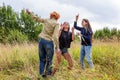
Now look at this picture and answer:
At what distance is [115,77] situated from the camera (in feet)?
A: 26.0

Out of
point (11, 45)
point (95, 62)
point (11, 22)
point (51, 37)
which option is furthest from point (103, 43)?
point (11, 22)

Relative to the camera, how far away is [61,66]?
845 centimetres

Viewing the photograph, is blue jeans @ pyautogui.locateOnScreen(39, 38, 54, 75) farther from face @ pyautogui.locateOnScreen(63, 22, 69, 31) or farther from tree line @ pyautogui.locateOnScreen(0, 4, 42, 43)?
tree line @ pyautogui.locateOnScreen(0, 4, 42, 43)

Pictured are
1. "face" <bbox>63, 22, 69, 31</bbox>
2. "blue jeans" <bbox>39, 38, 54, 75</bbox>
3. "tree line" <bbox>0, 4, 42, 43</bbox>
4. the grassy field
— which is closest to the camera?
the grassy field

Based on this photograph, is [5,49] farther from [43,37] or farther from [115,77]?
[115,77]

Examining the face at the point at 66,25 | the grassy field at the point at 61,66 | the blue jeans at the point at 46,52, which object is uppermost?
the face at the point at 66,25

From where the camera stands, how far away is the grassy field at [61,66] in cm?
736

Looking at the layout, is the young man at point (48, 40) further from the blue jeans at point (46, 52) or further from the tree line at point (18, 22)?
the tree line at point (18, 22)

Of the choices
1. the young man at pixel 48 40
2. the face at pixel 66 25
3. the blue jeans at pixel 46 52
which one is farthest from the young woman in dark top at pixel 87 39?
the blue jeans at pixel 46 52

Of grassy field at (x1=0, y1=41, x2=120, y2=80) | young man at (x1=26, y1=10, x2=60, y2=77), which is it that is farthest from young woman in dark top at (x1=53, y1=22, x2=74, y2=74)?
young man at (x1=26, y1=10, x2=60, y2=77)

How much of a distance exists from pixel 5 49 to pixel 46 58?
362 centimetres

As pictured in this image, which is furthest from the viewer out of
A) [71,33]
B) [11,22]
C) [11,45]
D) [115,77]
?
[11,22]

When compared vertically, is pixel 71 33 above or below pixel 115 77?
above

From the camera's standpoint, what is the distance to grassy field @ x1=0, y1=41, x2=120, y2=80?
24.1 feet
